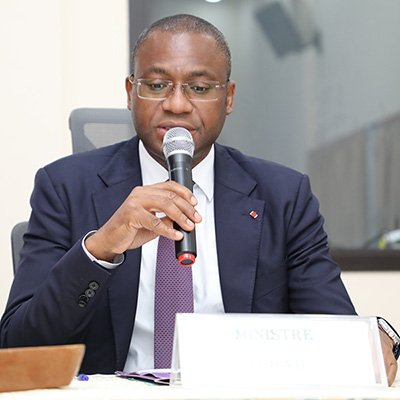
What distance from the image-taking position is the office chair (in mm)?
2553

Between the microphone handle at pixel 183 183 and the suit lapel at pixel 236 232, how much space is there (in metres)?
0.40

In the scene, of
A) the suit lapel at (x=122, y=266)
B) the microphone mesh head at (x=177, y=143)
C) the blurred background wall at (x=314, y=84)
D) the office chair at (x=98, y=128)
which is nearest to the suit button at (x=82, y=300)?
the suit lapel at (x=122, y=266)

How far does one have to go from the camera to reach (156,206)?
1.57 meters

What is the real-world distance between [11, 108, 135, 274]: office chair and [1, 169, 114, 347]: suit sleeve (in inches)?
17.2

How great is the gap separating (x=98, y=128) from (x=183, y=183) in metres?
1.00

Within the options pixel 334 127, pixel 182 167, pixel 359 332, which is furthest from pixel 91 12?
pixel 359 332

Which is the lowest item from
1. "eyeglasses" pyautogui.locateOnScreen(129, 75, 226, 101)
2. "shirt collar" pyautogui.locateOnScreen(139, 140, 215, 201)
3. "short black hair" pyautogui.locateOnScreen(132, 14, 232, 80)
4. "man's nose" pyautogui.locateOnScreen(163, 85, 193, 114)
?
"shirt collar" pyautogui.locateOnScreen(139, 140, 215, 201)

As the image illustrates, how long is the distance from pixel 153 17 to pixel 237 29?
1.23 ft

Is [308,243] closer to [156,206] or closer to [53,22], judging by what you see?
[156,206]

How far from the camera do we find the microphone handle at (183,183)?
153cm

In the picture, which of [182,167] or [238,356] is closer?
[238,356]

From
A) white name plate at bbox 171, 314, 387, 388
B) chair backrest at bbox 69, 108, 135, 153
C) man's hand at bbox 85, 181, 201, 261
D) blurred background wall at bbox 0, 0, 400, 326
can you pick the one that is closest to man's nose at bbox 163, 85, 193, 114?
man's hand at bbox 85, 181, 201, 261

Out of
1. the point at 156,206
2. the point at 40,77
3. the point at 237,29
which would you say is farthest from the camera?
the point at 237,29

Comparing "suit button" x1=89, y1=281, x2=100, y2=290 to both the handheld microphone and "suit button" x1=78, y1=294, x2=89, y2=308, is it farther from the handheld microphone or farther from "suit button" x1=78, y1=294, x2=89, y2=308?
the handheld microphone
